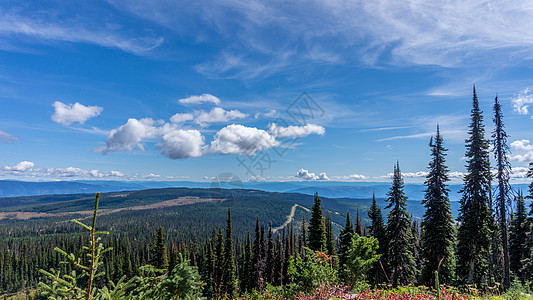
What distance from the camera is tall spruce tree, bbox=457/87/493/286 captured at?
25.7 meters

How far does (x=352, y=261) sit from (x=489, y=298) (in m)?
4.88

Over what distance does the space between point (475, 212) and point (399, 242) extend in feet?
27.3

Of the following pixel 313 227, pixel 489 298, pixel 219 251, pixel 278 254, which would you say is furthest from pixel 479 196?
pixel 219 251

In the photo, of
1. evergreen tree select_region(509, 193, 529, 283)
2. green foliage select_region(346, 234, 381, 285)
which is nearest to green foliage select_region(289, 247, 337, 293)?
green foliage select_region(346, 234, 381, 285)

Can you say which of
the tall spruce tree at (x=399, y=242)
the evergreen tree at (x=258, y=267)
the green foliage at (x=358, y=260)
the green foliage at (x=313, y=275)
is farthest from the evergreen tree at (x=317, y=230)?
the green foliage at (x=313, y=275)

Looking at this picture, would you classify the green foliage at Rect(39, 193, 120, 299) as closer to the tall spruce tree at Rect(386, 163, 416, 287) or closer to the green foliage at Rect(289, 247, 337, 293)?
the green foliage at Rect(289, 247, 337, 293)

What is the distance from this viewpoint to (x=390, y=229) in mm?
31578

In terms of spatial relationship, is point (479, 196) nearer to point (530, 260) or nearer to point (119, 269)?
point (530, 260)

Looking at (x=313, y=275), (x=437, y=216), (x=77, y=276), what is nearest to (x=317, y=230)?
(x=437, y=216)

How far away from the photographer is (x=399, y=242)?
1187 inches

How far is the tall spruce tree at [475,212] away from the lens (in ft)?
84.2

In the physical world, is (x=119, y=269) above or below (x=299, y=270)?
below

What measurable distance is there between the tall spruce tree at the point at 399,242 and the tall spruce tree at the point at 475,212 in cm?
500

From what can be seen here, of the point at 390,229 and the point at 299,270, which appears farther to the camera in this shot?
the point at 390,229
